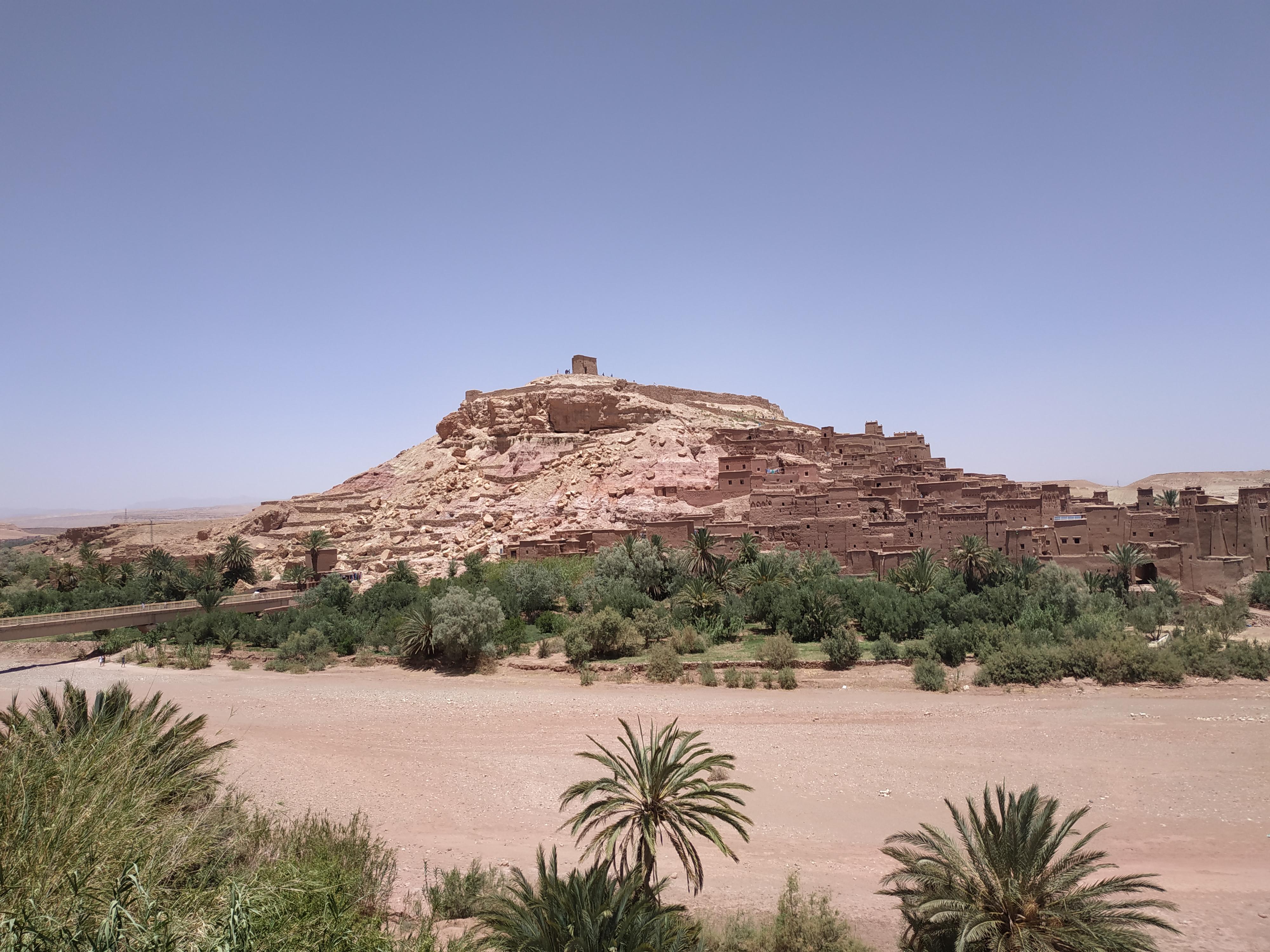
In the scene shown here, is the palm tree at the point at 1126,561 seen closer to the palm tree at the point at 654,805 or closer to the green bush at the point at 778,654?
the green bush at the point at 778,654

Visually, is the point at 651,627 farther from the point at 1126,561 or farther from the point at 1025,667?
the point at 1126,561

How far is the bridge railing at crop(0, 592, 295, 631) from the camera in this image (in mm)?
22125

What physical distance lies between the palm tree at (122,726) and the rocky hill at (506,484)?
80.0 ft

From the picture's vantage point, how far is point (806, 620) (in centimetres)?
2162

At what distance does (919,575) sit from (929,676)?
621 cm

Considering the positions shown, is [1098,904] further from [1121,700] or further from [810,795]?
[1121,700]

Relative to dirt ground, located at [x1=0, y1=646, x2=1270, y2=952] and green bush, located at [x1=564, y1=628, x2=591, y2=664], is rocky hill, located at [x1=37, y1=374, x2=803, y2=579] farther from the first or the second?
dirt ground, located at [x1=0, y1=646, x2=1270, y2=952]

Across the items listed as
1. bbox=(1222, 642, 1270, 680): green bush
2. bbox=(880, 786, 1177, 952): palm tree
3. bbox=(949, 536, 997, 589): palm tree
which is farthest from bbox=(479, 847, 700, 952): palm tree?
bbox=(949, 536, 997, 589): palm tree

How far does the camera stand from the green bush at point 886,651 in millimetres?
19469

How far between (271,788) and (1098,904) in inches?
471

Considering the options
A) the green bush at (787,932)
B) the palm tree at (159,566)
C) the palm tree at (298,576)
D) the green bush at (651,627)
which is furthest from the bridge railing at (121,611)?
the green bush at (787,932)

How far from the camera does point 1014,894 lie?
6.52 metres

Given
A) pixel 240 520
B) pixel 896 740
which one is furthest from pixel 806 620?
pixel 240 520

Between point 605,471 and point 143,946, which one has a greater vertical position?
point 605,471
